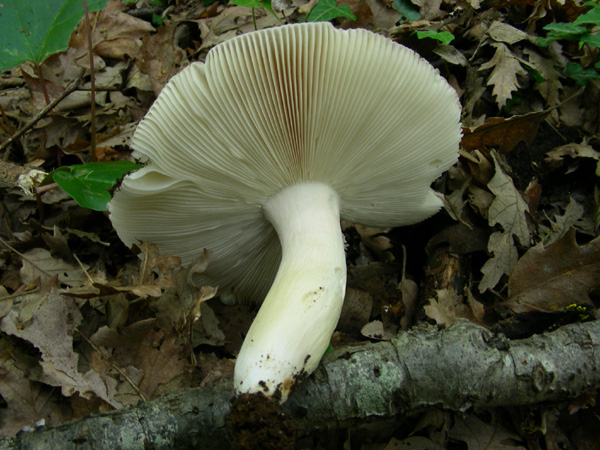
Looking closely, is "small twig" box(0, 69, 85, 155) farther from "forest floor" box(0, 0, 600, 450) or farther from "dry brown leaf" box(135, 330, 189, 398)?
"dry brown leaf" box(135, 330, 189, 398)

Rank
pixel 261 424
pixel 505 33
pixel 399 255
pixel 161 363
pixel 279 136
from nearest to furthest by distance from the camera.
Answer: pixel 261 424 < pixel 279 136 < pixel 161 363 < pixel 399 255 < pixel 505 33

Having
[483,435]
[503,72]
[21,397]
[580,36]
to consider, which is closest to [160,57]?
[503,72]

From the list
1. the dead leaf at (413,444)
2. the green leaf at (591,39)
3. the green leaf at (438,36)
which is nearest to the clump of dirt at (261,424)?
the dead leaf at (413,444)

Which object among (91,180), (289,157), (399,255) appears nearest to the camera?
(289,157)

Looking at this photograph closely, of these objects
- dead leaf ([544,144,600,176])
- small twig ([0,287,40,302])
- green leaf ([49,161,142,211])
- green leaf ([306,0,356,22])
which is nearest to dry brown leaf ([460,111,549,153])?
dead leaf ([544,144,600,176])

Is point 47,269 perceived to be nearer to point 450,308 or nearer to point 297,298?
point 297,298
